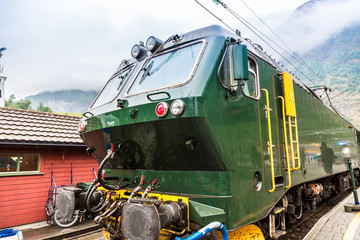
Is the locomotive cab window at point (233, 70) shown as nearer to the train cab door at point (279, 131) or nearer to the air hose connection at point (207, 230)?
the train cab door at point (279, 131)

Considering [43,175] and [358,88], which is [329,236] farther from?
[358,88]

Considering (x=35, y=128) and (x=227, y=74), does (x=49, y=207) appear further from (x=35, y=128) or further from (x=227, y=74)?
(x=227, y=74)

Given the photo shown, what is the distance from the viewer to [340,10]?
654ft

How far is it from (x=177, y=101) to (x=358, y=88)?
294 ft

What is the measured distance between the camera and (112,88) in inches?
175

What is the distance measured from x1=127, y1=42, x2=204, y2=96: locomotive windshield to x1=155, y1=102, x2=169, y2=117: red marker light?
271 mm

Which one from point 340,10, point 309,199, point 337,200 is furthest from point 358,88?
point 340,10

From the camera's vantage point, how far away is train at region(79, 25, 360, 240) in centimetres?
276

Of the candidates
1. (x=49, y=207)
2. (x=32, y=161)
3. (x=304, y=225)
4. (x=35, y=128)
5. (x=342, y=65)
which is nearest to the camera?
(x=304, y=225)

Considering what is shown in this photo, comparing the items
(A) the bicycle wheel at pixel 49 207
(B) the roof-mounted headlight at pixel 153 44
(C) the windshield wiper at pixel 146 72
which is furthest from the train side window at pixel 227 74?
(A) the bicycle wheel at pixel 49 207

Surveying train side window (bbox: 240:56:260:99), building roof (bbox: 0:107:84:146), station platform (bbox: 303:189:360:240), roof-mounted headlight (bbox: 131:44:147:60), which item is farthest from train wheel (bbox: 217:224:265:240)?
building roof (bbox: 0:107:84:146)

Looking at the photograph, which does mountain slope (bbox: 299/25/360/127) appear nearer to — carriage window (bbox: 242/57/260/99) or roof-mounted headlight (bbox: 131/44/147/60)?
carriage window (bbox: 242/57/260/99)

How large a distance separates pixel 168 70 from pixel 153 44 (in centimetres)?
78

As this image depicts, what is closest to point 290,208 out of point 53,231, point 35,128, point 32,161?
point 53,231
